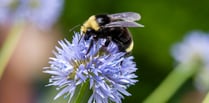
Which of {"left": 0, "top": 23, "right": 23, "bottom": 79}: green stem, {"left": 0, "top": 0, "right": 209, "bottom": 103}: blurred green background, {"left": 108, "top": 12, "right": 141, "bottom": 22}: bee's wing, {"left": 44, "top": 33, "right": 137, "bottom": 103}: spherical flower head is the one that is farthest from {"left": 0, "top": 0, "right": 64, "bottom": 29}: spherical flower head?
{"left": 0, "top": 0, "right": 209, "bottom": 103}: blurred green background

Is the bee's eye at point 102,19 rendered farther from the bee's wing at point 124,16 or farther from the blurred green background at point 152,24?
the blurred green background at point 152,24

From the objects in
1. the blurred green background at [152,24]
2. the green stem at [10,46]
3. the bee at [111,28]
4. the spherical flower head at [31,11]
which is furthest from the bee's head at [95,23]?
the blurred green background at [152,24]

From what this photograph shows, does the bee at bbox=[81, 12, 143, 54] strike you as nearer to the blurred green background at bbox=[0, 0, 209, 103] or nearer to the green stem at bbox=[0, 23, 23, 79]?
the green stem at bbox=[0, 23, 23, 79]

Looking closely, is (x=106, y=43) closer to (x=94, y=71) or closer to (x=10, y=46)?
(x=94, y=71)

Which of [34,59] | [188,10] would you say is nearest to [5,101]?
[34,59]

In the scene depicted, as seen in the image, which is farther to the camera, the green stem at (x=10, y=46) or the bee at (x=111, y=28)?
the green stem at (x=10, y=46)

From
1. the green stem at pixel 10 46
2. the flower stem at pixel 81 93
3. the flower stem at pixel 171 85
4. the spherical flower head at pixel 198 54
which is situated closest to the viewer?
the flower stem at pixel 81 93
